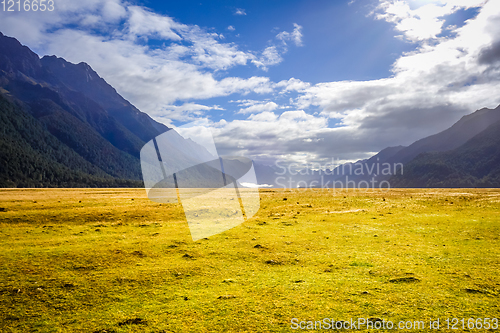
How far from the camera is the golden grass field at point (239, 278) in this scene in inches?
336

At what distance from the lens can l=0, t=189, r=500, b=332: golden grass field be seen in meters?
8.54

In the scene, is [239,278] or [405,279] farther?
[239,278]

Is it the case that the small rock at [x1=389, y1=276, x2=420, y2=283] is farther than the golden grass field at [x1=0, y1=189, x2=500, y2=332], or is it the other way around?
the small rock at [x1=389, y1=276, x2=420, y2=283]

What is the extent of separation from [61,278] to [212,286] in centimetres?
697

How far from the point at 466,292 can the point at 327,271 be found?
210 inches

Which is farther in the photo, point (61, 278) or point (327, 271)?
point (327, 271)

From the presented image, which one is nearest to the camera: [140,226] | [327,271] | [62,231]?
[327,271]

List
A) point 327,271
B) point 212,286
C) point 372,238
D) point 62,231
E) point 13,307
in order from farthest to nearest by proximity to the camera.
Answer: point 62,231, point 372,238, point 327,271, point 212,286, point 13,307

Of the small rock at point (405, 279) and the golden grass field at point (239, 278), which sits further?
the small rock at point (405, 279)

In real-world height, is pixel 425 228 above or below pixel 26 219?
below

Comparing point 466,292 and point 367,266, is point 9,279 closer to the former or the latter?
point 367,266

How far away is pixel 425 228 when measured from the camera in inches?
909

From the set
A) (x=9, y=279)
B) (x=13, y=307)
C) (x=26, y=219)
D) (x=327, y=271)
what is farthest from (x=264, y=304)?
(x=26, y=219)

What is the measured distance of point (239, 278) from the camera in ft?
40.3
